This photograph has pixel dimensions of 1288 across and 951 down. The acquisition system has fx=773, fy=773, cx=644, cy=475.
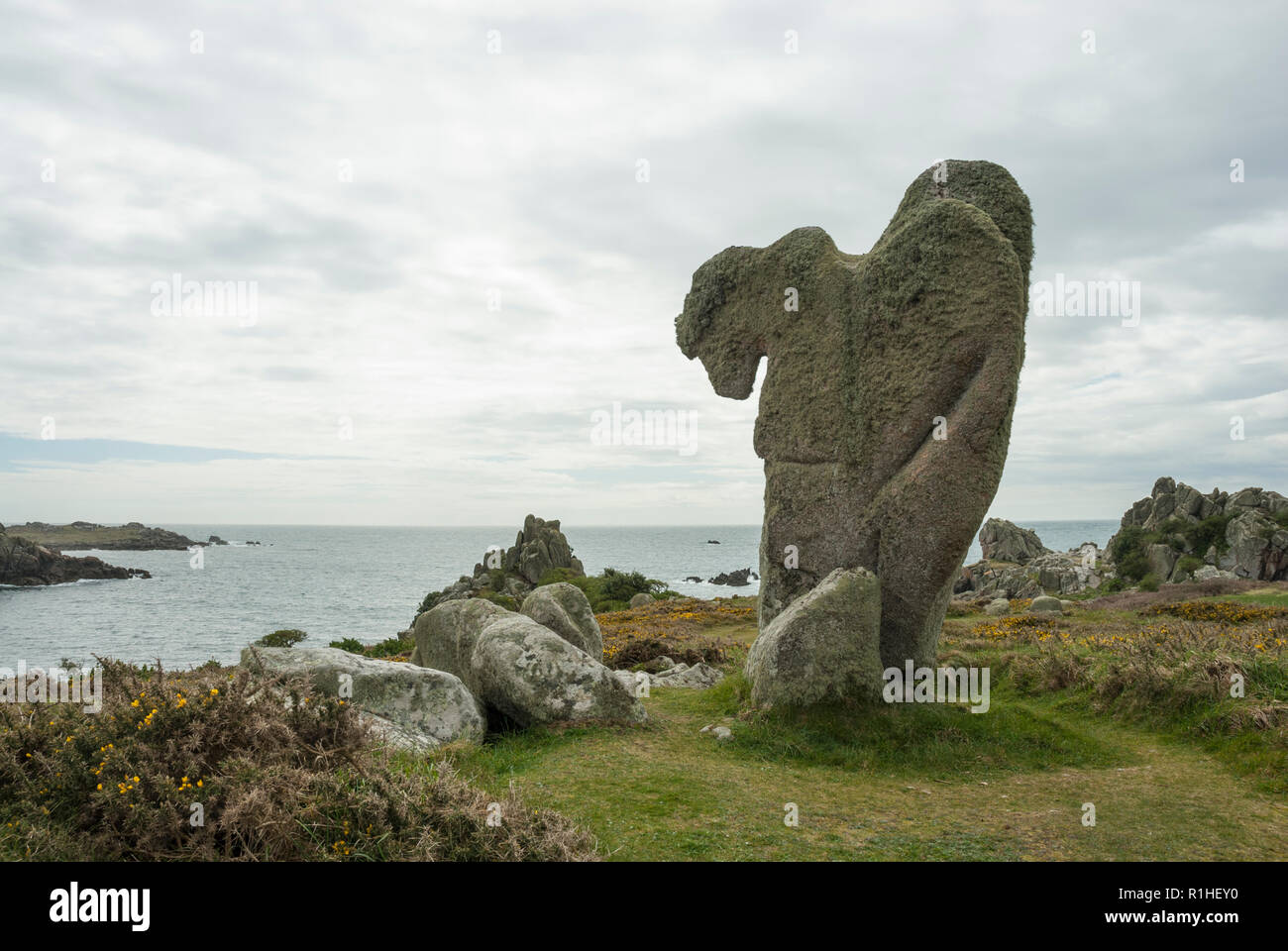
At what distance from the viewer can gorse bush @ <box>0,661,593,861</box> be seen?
462 centimetres

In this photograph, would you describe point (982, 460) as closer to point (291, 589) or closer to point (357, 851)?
point (357, 851)

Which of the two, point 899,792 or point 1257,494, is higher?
point 1257,494

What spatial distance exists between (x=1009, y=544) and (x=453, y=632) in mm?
55571

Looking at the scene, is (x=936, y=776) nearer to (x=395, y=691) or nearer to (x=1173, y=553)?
(x=395, y=691)

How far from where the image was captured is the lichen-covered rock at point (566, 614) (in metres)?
13.9

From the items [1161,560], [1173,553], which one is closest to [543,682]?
[1161,560]

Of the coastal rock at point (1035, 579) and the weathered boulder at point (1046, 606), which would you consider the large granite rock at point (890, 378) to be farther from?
the coastal rock at point (1035, 579)

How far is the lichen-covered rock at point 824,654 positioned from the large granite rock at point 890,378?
111cm

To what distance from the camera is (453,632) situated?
1202 cm

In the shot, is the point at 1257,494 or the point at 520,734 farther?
the point at 1257,494

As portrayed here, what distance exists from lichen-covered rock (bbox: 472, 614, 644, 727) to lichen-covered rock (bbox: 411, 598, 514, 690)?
1.20m
